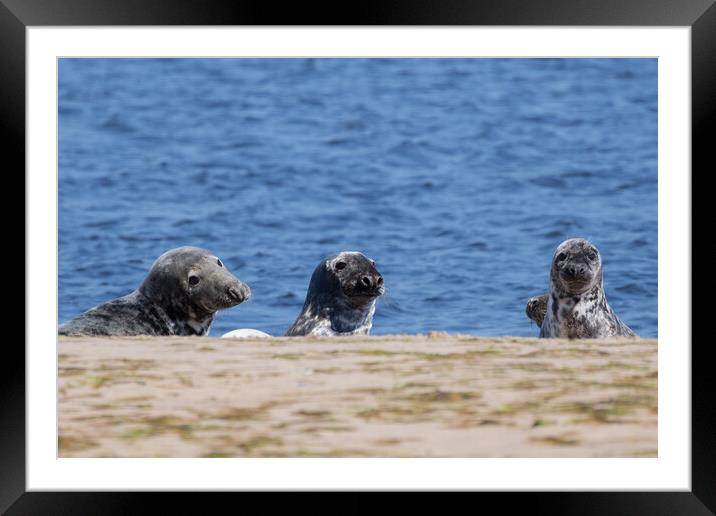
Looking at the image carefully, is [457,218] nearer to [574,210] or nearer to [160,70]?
[574,210]

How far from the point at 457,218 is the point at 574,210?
83.5 inches

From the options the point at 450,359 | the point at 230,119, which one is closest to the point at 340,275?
the point at 450,359

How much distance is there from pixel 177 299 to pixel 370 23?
5.47m

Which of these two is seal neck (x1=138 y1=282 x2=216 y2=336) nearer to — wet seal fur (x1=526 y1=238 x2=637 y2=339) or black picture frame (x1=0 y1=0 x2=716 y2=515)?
wet seal fur (x1=526 y1=238 x2=637 y2=339)

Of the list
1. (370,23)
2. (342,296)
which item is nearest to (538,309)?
(342,296)

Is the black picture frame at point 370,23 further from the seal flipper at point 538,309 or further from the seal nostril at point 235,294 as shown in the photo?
the seal flipper at point 538,309

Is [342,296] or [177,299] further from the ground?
[342,296]

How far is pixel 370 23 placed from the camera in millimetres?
6547

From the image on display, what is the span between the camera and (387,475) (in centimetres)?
637

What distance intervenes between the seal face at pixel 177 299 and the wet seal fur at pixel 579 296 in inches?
105

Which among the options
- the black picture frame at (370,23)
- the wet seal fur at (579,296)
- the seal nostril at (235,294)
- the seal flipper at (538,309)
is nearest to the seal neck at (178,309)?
the seal nostril at (235,294)

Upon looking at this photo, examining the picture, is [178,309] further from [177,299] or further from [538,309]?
[538,309]

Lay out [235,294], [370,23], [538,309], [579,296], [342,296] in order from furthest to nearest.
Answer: [538,309], [342,296], [579,296], [235,294], [370,23]

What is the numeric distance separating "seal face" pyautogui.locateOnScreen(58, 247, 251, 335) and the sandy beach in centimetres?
273
